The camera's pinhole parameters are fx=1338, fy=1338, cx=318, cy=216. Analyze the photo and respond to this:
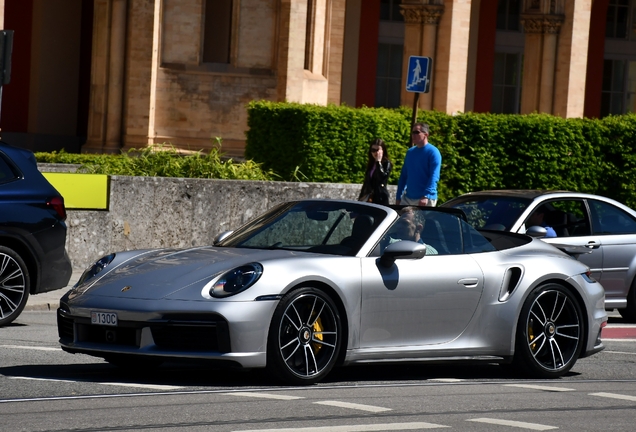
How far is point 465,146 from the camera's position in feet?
73.5

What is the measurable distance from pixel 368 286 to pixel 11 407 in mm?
2570

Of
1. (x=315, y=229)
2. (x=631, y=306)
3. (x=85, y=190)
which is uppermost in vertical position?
(x=315, y=229)

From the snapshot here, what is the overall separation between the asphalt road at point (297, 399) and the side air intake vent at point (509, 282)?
624 mm

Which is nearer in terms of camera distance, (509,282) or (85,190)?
(509,282)

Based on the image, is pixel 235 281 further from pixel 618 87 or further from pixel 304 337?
pixel 618 87

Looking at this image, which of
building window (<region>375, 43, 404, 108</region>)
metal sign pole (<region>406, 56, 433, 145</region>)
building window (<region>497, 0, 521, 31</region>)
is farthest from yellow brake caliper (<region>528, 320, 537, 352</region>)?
building window (<region>497, 0, 521, 31</region>)

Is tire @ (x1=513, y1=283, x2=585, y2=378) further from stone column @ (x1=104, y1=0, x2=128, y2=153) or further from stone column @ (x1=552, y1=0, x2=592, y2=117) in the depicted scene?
stone column @ (x1=552, y1=0, x2=592, y2=117)

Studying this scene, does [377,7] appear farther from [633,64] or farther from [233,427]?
[233,427]

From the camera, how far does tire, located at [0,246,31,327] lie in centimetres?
1179

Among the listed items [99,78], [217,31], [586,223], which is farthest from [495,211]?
[99,78]

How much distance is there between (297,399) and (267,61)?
20.4 m

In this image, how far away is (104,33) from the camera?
91.5ft

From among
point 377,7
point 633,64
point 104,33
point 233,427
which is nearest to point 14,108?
point 104,33

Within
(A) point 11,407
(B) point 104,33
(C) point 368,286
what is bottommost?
(A) point 11,407
